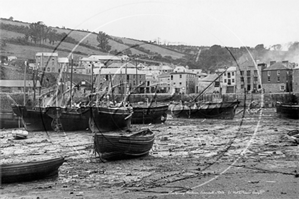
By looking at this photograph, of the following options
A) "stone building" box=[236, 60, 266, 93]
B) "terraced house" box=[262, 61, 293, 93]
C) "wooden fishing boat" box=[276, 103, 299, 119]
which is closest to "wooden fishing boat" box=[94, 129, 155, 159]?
"wooden fishing boat" box=[276, 103, 299, 119]

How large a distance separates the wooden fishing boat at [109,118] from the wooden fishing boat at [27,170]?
13.8 metres

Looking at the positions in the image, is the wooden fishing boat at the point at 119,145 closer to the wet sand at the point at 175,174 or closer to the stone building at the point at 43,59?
the wet sand at the point at 175,174

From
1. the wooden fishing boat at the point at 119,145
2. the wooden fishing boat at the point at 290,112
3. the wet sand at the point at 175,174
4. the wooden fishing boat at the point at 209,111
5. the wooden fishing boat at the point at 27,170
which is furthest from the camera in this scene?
the wooden fishing boat at the point at 209,111

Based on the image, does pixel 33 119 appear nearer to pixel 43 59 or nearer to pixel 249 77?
pixel 43 59

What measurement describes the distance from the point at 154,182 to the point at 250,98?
192 feet

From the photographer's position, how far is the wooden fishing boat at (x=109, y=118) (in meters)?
26.8

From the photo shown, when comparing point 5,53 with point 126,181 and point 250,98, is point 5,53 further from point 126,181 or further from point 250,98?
point 126,181

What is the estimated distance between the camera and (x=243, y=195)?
33.0 ft

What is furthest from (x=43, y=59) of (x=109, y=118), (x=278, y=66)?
(x=278, y=66)

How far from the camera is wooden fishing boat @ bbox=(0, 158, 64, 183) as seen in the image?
1164 centimetres

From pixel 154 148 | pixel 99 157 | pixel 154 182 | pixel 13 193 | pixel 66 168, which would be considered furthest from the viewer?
pixel 154 148

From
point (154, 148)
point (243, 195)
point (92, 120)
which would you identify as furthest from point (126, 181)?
point (92, 120)

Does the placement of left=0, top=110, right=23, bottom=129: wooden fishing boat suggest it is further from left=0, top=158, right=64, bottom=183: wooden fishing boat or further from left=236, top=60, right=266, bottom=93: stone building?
left=236, top=60, right=266, bottom=93: stone building

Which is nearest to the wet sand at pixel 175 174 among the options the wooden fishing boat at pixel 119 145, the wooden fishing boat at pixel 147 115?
the wooden fishing boat at pixel 119 145
